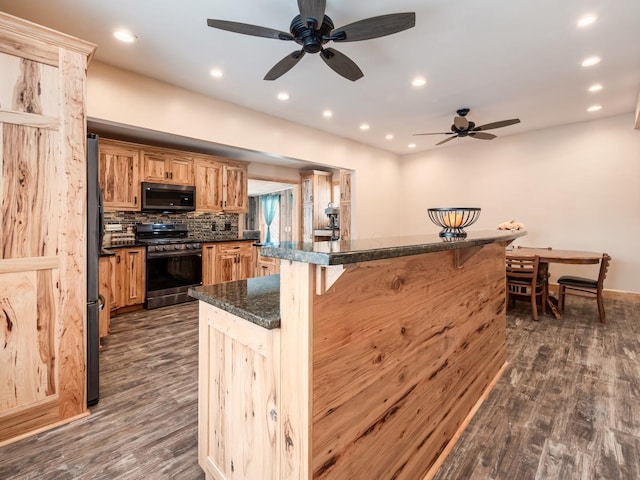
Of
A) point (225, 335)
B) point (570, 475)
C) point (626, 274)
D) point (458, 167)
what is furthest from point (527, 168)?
point (225, 335)

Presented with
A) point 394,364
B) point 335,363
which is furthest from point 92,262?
point 394,364

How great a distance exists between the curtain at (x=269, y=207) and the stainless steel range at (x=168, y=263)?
16.2ft

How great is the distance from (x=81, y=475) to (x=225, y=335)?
1.13 m

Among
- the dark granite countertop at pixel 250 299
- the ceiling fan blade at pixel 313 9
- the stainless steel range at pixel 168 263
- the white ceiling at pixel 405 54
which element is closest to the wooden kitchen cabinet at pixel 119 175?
the stainless steel range at pixel 168 263

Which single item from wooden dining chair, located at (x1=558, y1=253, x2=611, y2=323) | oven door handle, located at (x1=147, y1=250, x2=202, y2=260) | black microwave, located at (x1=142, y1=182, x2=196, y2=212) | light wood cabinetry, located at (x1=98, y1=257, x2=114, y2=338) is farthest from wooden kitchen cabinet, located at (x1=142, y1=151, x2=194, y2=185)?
wooden dining chair, located at (x1=558, y1=253, x2=611, y2=323)

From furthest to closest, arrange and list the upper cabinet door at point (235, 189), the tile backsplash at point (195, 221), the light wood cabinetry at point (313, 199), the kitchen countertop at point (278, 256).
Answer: the light wood cabinetry at point (313, 199)
the upper cabinet door at point (235, 189)
the tile backsplash at point (195, 221)
the kitchen countertop at point (278, 256)

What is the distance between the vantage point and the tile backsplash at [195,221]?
4.59m

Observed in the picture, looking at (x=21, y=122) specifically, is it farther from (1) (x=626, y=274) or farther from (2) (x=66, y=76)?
(1) (x=626, y=274)

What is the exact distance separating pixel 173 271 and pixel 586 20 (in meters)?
5.43

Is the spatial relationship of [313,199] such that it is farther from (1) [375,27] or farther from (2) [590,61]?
(2) [590,61]

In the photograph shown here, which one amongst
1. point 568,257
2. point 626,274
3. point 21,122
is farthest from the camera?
point 626,274

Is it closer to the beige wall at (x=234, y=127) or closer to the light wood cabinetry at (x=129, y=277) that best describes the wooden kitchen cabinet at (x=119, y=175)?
the light wood cabinetry at (x=129, y=277)

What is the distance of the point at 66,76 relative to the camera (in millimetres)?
1802

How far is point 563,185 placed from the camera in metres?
5.26
